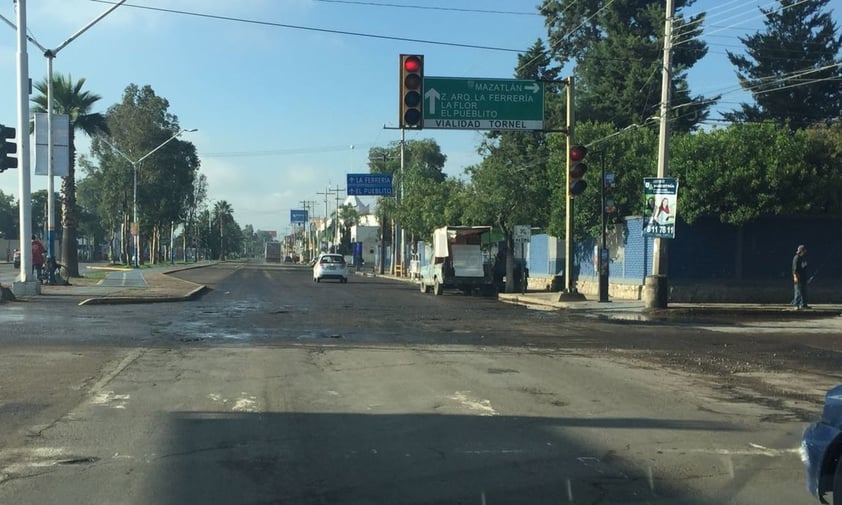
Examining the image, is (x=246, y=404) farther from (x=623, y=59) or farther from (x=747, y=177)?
(x=623, y=59)

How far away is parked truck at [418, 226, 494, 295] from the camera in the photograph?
3450cm

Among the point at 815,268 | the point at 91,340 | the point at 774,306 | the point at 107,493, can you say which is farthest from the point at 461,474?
the point at 815,268

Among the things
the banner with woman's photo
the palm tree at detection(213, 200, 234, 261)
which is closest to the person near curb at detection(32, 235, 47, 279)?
the banner with woman's photo

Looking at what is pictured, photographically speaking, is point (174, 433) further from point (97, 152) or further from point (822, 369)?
point (97, 152)

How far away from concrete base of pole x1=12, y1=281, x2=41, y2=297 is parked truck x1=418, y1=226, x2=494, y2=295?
16.2 metres

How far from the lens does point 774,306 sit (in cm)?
2498

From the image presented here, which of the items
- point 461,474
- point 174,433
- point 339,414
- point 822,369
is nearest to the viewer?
point 461,474

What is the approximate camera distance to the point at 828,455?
15.9ft

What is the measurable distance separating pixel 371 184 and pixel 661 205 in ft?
132

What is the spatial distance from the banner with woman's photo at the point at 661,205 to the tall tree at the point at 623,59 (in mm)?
21786

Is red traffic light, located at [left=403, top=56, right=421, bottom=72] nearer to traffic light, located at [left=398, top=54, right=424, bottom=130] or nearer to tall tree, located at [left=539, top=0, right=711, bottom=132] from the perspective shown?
traffic light, located at [left=398, top=54, right=424, bottom=130]

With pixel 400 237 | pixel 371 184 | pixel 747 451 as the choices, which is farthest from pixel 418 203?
pixel 747 451

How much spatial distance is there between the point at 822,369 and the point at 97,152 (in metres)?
71.8

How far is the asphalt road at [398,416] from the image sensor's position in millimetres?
6016
